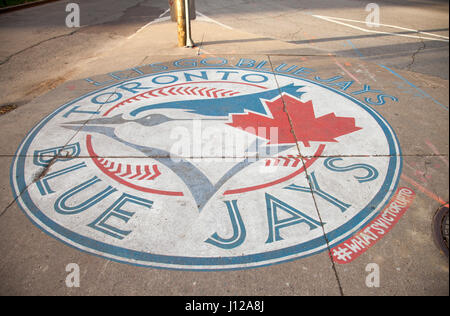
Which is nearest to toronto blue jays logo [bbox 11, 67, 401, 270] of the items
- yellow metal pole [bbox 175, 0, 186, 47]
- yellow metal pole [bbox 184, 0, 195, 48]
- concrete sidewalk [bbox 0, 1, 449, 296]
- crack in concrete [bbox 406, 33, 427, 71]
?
concrete sidewalk [bbox 0, 1, 449, 296]

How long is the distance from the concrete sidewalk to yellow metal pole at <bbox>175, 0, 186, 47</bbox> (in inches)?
96.4

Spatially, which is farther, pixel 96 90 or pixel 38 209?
pixel 96 90

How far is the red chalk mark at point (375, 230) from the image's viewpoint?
7.92ft

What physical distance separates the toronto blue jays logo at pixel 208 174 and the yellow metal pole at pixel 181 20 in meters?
3.21

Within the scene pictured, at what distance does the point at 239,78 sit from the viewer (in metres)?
5.61

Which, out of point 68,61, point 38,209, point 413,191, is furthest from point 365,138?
point 68,61

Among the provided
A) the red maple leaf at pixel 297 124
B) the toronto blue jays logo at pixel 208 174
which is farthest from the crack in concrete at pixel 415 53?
the red maple leaf at pixel 297 124

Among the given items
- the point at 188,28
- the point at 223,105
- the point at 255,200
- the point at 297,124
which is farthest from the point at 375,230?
the point at 188,28

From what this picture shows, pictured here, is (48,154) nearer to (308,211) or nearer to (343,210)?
(308,211)

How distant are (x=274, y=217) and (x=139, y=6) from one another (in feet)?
49.6

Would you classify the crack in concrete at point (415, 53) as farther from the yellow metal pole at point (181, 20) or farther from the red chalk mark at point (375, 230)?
the yellow metal pole at point (181, 20)

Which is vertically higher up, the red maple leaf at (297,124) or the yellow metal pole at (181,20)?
the yellow metal pole at (181,20)

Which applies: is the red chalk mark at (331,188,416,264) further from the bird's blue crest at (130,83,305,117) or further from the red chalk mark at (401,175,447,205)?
the bird's blue crest at (130,83,305,117)

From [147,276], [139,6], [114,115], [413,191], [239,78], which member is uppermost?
[139,6]
